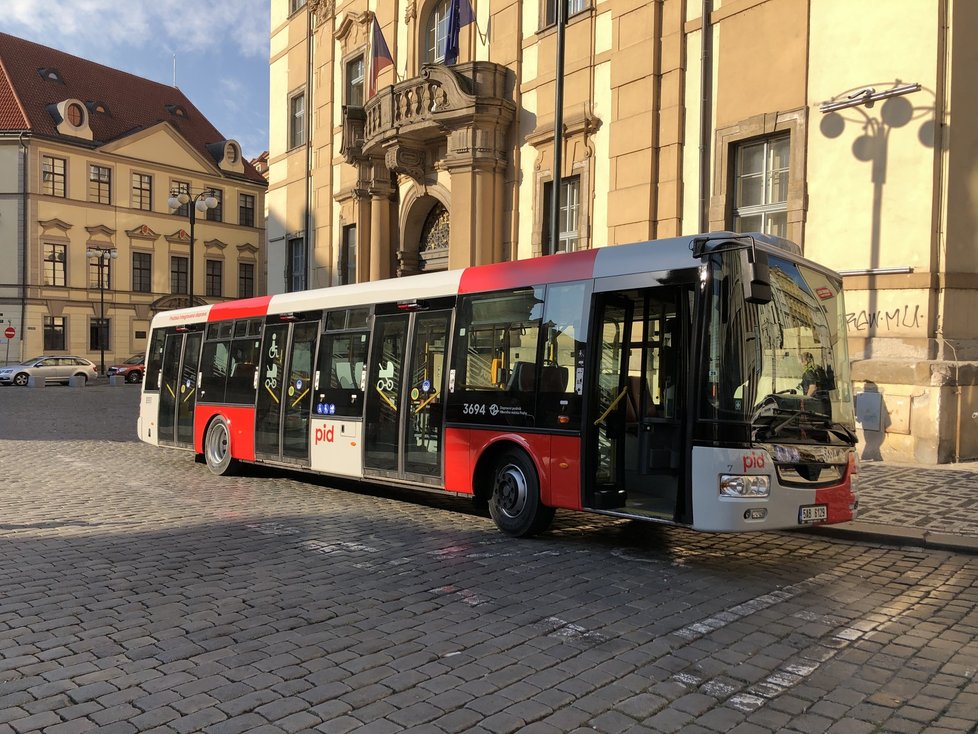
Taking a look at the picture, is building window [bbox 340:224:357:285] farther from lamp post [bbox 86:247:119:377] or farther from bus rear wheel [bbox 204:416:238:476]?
lamp post [bbox 86:247:119:377]

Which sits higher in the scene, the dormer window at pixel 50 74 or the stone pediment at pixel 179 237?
the dormer window at pixel 50 74

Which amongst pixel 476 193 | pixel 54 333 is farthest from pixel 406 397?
pixel 54 333

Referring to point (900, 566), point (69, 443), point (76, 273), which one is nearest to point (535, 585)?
point (900, 566)

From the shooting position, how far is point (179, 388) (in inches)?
543

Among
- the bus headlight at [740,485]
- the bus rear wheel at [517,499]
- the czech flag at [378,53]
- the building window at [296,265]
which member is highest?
the czech flag at [378,53]

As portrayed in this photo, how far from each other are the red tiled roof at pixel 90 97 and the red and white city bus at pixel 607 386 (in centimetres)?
4958

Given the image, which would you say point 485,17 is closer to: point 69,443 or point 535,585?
point 69,443

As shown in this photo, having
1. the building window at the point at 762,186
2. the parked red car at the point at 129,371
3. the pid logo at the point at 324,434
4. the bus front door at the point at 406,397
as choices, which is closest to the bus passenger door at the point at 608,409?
the bus front door at the point at 406,397

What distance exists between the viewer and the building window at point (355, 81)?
2445 cm

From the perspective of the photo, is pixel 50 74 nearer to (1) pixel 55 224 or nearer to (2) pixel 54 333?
(1) pixel 55 224

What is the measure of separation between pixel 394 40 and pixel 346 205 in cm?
479

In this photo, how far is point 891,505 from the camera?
9.02 meters

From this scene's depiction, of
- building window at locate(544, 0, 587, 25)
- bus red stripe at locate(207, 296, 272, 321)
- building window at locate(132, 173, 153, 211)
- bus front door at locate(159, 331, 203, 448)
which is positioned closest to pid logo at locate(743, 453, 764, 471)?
bus red stripe at locate(207, 296, 272, 321)

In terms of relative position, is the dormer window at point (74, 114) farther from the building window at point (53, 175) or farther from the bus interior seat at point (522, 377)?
the bus interior seat at point (522, 377)
